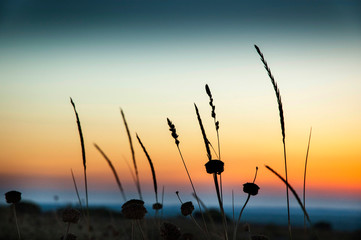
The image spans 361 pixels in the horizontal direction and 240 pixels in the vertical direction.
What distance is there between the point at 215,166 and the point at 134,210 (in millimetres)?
659

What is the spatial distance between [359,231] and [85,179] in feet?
55.9

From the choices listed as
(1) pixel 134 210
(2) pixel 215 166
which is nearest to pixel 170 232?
(1) pixel 134 210

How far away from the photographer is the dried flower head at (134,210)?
255 centimetres

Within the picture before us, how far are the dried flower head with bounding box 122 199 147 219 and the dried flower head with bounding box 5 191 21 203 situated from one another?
0.94m

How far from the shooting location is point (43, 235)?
25.4 feet

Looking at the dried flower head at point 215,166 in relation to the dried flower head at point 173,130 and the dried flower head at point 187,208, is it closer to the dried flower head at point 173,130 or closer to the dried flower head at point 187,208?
the dried flower head at point 173,130

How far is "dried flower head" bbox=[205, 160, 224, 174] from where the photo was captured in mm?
2217

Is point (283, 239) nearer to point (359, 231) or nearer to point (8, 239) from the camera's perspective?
point (359, 231)

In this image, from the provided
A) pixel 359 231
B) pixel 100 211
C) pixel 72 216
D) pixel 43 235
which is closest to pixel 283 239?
pixel 359 231

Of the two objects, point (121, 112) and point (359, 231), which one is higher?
point (359, 231)

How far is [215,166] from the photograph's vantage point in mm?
2273

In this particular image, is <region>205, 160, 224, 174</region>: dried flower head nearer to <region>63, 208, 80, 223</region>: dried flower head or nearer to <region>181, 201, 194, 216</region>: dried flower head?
<region>181, 201, 194, 216</region>: dried flower head

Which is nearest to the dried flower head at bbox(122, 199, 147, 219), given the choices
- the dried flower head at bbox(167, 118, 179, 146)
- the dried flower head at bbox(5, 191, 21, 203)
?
the dried flower head at bbox(167, 118, 179, 146)

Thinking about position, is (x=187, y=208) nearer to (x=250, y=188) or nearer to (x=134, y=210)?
(x=134, y=210)
